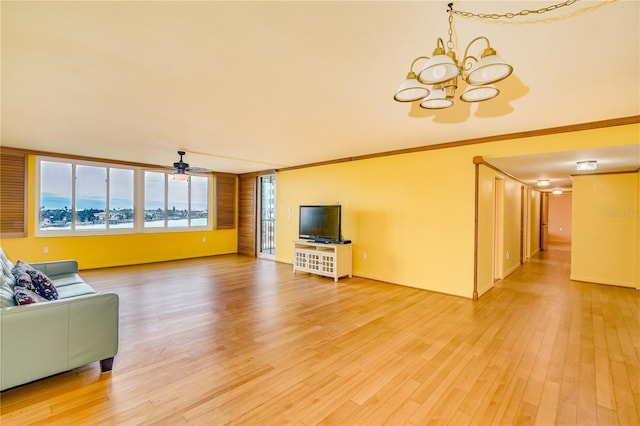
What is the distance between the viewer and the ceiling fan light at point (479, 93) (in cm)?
187

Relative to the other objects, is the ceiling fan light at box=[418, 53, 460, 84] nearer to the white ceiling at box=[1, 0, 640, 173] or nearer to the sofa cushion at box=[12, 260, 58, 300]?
the white ceiling at box=[1, 0, 640, 173]

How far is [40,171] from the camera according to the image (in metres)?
5.92

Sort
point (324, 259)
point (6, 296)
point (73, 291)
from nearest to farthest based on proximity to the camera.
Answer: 1. point (6, 296)
2. point (73, 291)
3. point (324, 259)

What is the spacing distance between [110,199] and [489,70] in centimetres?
781

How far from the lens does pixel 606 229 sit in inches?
218

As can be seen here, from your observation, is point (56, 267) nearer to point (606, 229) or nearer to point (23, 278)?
point (23, 278)

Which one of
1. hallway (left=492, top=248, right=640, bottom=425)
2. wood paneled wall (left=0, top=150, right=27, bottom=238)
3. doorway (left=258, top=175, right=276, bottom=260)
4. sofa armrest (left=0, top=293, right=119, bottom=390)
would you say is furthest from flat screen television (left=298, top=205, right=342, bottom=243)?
wood paneled wall (left=0, top=150, right=27, bottom=238)

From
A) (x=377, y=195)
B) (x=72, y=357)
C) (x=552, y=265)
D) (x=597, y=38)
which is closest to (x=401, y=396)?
(x=72, y=357)

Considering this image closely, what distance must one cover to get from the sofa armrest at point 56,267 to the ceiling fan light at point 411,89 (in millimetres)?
4866

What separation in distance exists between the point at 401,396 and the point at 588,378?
163 centimetres

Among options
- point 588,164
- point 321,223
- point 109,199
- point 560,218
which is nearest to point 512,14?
point 588,164

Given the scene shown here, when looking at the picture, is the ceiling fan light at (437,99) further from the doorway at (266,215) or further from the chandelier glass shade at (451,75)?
the doorway at (266,215)

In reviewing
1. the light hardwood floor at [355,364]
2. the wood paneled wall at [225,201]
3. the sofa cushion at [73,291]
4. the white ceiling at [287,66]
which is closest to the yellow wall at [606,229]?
the light hardwood floor at [355,364]

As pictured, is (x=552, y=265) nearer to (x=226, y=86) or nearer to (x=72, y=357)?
(x=226, y=86)
